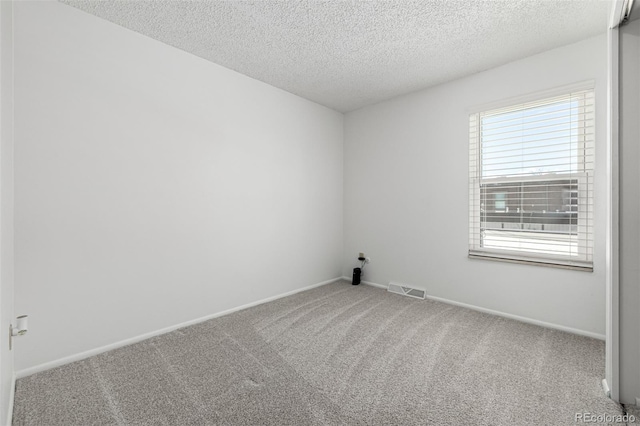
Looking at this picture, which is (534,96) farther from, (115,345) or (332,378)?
(115,345)

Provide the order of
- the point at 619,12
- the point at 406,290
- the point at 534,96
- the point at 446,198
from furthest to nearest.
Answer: the point at 406,290
the point at 446,198
the point at 534,96
the point at 619,12

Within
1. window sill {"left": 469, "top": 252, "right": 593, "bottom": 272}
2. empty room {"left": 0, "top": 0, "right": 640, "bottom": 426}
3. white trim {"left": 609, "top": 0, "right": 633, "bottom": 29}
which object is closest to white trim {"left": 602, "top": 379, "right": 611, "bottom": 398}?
empty room {"left": 0, "top": 0, "right": 640, "bottom": 426}

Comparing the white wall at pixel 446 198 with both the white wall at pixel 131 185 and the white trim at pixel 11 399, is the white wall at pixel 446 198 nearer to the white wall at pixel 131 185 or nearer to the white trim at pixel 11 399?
the white wall at pixel 131 185

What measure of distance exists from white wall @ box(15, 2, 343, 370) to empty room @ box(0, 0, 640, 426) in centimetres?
2

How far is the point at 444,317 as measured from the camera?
276cm

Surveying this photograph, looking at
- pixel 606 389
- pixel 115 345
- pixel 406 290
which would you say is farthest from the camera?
pixel 406 290

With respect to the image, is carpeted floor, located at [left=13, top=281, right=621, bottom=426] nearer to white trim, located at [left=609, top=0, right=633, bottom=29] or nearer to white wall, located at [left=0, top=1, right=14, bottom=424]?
white wall, located at [left=0, top=1, right=14, bottom=424]

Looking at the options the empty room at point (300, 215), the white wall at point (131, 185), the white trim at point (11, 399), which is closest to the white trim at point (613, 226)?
the empty room at point (300, 215)

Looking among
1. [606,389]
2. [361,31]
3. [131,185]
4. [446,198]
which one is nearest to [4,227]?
[131,185]

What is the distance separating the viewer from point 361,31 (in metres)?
2.25

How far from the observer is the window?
238cm

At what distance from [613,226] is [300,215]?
9.21 feet

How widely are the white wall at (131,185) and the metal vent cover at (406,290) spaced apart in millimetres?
1376

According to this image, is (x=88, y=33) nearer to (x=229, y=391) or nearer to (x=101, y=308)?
(x=101, y=308)
